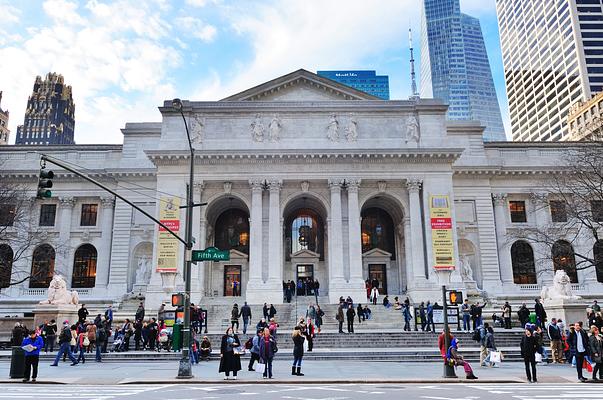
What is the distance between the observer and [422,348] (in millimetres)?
25719

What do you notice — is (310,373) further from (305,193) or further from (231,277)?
(231,277)

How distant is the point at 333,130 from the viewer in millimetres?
43688

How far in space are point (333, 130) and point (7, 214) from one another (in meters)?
28.4

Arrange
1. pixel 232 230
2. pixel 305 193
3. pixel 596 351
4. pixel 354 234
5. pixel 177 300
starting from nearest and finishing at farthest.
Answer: pixel 596 351 → pixel 177 300 → pixel 354 234 → pixel 305 193 → pixel 232 230

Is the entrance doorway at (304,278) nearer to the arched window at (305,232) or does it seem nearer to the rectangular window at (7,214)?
the arched window at (305,232)

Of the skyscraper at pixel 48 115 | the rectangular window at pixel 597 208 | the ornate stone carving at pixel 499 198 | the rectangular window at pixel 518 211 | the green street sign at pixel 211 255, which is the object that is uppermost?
the skyscraper at pixel 48 115

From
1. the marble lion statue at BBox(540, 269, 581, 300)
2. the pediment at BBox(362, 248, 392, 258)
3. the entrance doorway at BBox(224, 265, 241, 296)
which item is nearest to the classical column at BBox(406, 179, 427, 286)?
the pediment at BBox(362, 248, 392, 258)

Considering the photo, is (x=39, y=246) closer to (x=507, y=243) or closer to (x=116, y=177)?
Answer: (x=116, y=177)

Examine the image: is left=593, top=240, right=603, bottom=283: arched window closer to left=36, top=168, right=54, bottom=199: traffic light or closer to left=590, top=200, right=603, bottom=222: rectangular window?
left=590, top=200, right=603, bottom=222: rectangular window

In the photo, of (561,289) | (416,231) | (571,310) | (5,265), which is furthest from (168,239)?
(571,310)

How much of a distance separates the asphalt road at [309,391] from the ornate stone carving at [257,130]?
30428 mm

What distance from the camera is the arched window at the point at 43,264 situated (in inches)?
1882

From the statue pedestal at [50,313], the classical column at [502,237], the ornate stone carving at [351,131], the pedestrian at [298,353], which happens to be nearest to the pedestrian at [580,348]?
the pedestrian at [298,353]

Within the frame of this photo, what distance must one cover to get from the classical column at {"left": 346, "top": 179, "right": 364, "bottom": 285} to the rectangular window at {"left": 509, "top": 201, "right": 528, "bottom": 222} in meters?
17.8
